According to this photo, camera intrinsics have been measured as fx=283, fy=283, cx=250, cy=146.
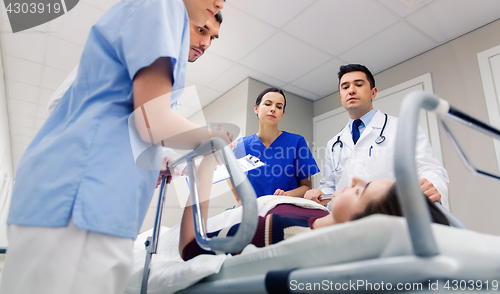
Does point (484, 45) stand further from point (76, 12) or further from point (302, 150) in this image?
point (76, 12)

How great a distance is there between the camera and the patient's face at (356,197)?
Answer: 29.9 inches

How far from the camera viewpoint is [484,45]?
2488 mm

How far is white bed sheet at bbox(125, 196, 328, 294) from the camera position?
744 mm

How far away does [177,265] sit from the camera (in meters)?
0.90

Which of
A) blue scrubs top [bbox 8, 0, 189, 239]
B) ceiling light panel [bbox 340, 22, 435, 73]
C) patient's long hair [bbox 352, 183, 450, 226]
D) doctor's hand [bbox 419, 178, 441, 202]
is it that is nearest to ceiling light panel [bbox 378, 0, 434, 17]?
ceiling light panel [bbox 340, 22, 435, 73]

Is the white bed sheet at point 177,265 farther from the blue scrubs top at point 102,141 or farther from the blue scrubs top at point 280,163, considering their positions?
the blue scrubs top at point 280,163

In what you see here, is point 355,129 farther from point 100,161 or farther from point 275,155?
point 100,161

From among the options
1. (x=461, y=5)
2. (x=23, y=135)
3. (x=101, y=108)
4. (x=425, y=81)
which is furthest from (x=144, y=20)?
(x=23, y=135)

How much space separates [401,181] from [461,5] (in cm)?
273

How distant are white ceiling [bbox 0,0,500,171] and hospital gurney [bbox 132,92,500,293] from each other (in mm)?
2253

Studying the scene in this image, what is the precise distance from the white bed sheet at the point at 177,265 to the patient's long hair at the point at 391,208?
0.33m

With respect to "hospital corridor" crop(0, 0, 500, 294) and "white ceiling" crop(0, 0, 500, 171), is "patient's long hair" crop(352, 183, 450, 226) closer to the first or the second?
"hospital corridor" crop(0, 0, 500, 294)

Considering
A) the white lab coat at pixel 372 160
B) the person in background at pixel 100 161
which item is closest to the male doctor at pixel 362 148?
the white lab coat at pixel 372 160

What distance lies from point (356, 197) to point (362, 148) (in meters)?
1.01
